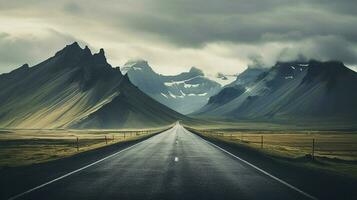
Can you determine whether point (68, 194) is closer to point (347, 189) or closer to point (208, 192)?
point (208, 192)

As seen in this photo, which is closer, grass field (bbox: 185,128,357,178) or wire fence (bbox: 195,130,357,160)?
grass field (bbox: 185,128,357,178)

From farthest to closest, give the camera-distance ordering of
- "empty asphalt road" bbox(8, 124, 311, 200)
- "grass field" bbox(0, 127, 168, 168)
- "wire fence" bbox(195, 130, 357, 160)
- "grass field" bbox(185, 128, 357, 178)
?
"wire fence" bbox(195, 130, 357, 160)
"grass field" bbox(0, 127, 168, 168)
"grass field" bbox(185, 128, 357, 178)
"empty asphalt road" bbox(8, 124, 311, 200)

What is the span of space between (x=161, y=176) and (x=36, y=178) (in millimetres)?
4794

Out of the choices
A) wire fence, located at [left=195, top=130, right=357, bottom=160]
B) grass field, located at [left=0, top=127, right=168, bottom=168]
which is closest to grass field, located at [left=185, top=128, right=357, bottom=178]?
wire fence, located at [left=195, top=130, right=357, bottom=160]


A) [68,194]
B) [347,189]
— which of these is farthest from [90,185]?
[347,189]

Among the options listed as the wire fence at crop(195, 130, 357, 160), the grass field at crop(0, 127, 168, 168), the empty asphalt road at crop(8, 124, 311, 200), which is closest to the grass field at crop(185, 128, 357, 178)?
the wire fence at crop(195, 130, 357, 160)

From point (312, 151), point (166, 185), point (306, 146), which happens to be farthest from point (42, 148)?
point (166, 185)

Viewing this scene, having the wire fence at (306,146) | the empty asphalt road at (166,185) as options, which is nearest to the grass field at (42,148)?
the empty asphalt road at (166,185)

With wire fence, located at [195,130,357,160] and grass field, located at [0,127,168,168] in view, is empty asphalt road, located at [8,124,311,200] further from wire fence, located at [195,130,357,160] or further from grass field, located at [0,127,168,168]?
wire fence, located at [195,130,357,160]

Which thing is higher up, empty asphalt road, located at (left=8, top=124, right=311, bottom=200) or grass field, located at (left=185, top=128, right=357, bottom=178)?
empty asphalt road, located at (left=8, top=124, right=311, bottom=200)

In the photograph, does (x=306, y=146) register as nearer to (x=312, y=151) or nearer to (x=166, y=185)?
(x=312, y=151)

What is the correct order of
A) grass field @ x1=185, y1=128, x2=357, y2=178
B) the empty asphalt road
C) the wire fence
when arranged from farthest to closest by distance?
1. the wire fence
2. grass field @ x1=185, y1=128, x2=357, y2=178
3. the empty asphalt road

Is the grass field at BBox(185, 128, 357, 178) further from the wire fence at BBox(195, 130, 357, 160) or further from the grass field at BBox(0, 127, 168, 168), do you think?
the grass field at BBox(0, 127, 168, 168)

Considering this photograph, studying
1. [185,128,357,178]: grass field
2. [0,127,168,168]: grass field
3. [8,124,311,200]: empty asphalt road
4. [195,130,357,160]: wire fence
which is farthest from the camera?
[195,130,357,160]: wire fence
